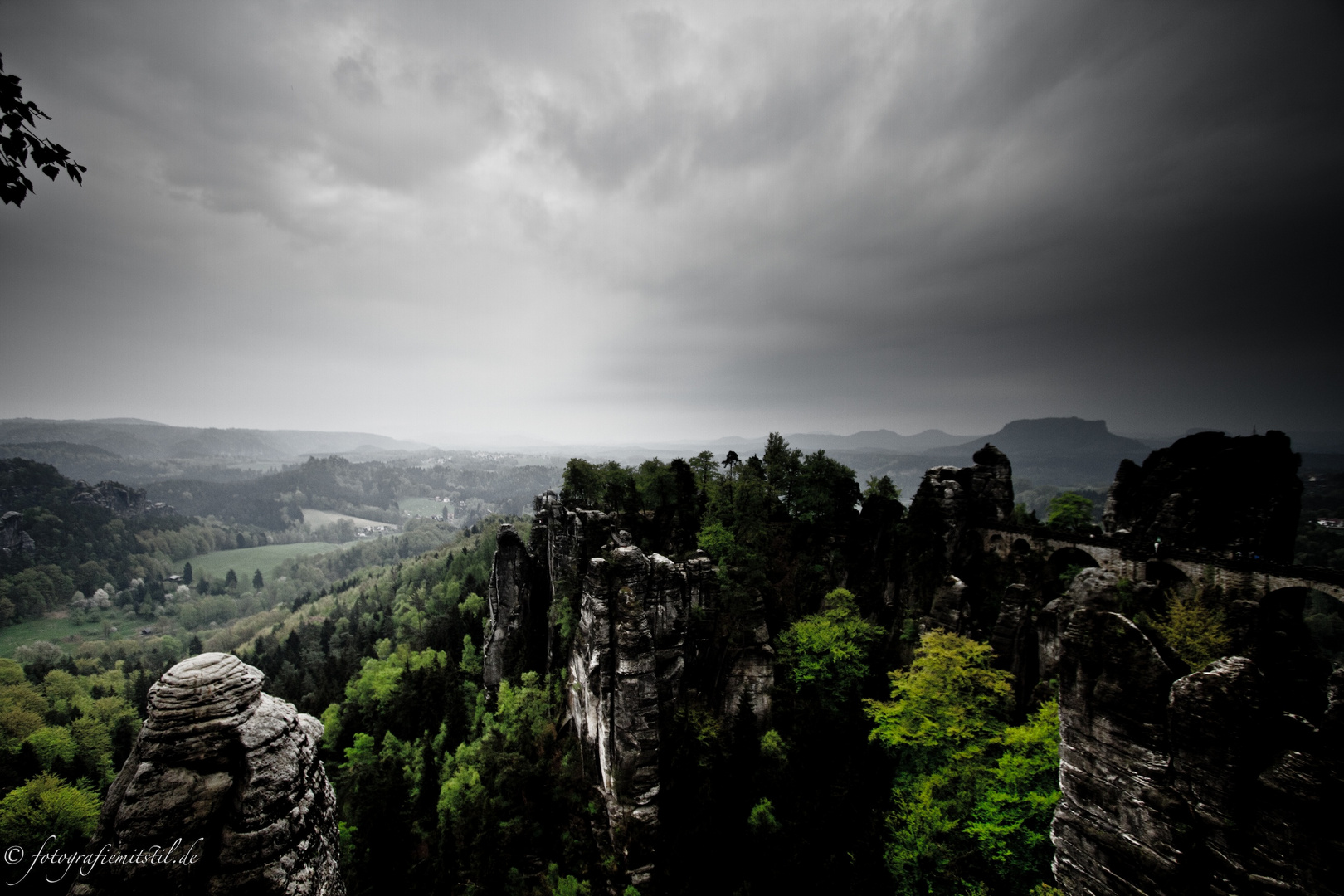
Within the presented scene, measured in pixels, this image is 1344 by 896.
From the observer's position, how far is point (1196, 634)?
17.2m

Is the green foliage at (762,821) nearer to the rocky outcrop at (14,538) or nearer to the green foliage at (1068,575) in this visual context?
the green foliage at (1068,575)

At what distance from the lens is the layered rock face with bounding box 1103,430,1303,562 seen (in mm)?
24688

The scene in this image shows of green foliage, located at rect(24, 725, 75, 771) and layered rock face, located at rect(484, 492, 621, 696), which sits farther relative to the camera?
green foliage, located at rect(24, 725, 75, 771)

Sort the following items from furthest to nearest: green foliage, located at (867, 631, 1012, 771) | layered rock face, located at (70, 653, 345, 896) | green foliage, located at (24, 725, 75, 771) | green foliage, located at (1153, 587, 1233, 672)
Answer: green foliage, located at (24, 725, 75, 771)
green foliage, located at (1153, 587, 1233, 672)
green foliage, located at (867, 631, 1012, 771)
layered rock face, located at (70, 653, 345, 896)

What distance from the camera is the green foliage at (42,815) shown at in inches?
1096

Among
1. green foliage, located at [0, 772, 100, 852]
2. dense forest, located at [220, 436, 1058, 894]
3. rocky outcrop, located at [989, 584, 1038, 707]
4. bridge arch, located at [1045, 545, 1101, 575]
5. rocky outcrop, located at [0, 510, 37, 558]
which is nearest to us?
dense forest, located at [220, 436, 1058, 894]

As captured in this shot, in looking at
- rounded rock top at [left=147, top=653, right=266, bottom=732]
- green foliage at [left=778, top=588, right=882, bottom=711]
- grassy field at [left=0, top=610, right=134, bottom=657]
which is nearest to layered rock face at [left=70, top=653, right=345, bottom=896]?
rounded rock top at [left=147, top=653, right=266, bottom=732]

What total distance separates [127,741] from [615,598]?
71997 mm

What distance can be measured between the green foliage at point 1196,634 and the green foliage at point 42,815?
189ft

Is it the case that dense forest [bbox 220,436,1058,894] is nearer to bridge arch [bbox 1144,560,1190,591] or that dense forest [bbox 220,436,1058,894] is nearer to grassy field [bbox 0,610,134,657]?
bridge arch [bbox 1144,560,1190,591]

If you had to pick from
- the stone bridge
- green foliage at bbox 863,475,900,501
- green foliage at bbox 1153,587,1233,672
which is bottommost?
green foliage at bbox 1153,587,1233,672

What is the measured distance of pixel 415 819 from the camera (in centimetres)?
2284

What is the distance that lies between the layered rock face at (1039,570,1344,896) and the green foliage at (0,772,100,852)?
Result: 50139mm

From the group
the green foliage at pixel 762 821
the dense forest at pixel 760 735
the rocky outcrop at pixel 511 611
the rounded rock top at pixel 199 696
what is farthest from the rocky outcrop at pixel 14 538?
the green foliage at pixel 762 821
